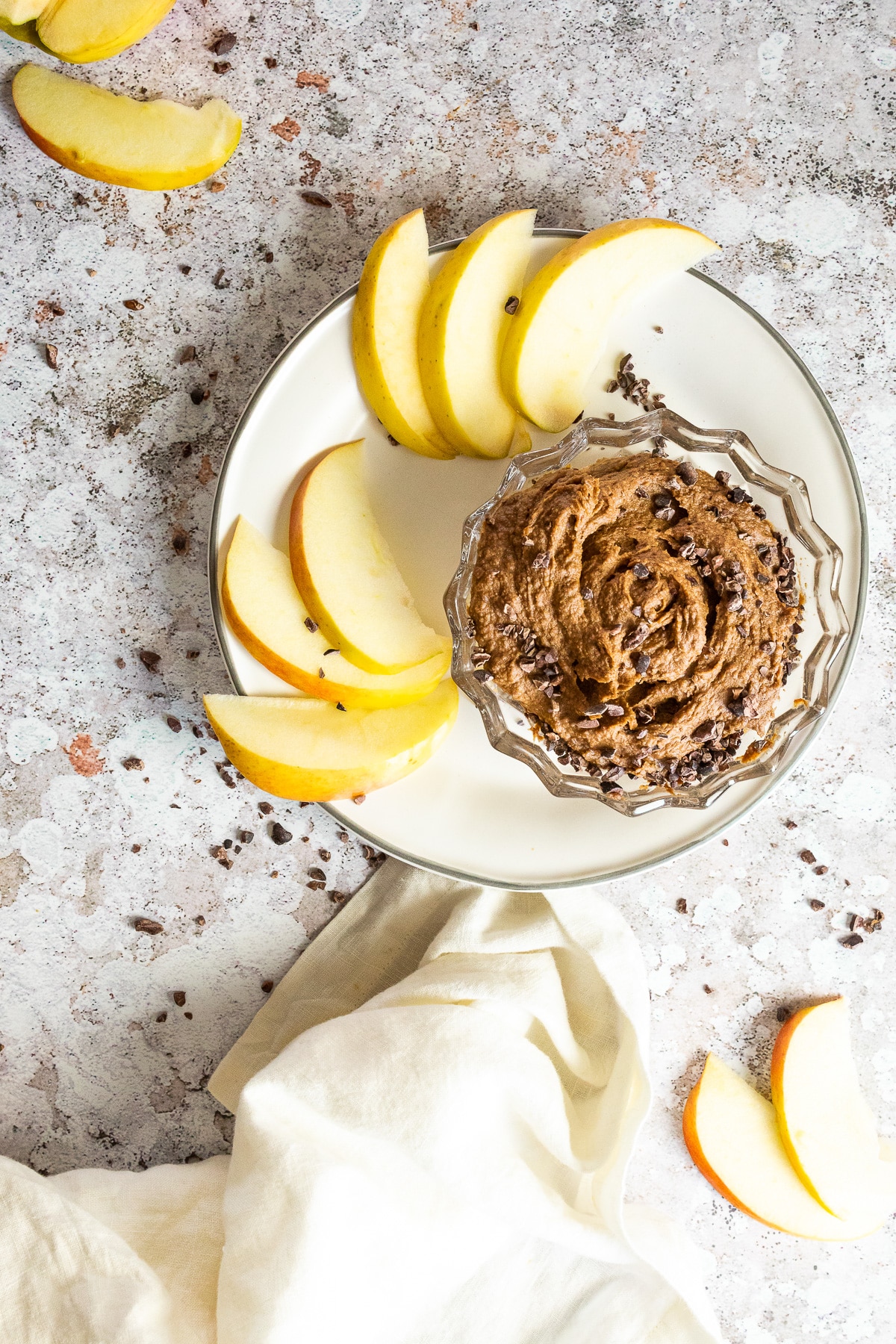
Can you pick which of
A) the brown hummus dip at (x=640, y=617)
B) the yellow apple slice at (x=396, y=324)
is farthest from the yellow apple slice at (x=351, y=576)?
the brown hummus dip at (x=640, y=617)


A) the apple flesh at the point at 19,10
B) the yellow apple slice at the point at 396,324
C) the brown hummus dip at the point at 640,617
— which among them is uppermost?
the apple flesh at the point at 19,10

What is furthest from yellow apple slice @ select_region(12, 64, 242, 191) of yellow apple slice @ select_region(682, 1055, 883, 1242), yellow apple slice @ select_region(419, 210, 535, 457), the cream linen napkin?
yellow apple slice @ select_region(682, 1055, 883, 1242)

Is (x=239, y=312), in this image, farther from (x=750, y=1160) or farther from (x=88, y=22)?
(x=750, y=1160)

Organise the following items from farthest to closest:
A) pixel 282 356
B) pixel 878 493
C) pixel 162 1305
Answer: pixel 878 493
pixel 162 1305
pixel 282 356

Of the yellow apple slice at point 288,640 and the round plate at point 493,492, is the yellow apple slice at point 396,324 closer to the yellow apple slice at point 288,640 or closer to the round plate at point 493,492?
the round plate at point 493,492

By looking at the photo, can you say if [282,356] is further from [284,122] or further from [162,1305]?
[162,1305]

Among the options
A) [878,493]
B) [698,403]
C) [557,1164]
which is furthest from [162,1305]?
[878,493]

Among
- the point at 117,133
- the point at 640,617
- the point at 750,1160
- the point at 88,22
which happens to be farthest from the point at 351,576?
the point at 750,1160
